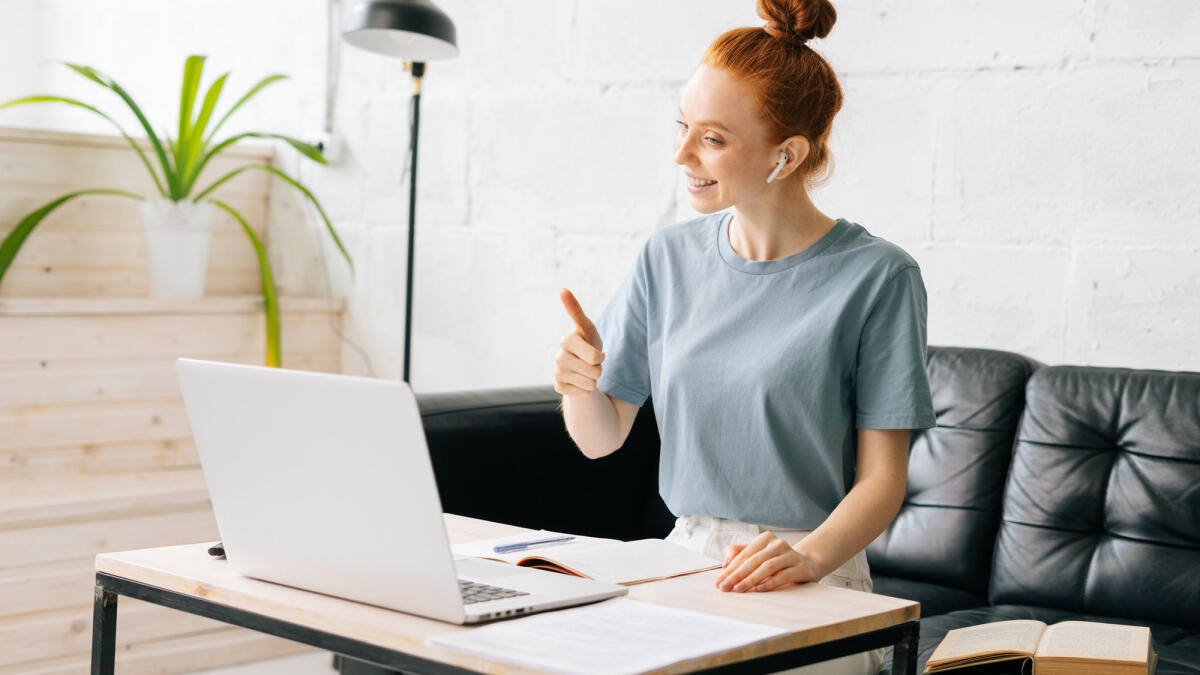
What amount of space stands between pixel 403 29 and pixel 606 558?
70.8 inches

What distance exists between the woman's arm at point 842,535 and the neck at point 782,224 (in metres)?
0.25

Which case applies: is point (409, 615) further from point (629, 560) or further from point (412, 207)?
point (412, 207)

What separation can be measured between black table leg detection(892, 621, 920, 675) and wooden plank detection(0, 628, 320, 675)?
223 centimetres

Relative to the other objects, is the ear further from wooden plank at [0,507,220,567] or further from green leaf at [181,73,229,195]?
green leaf at [181,73,229,195]

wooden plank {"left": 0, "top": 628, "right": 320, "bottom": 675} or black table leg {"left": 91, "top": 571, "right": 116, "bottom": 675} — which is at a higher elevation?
black table leg {"left": 91, "top": 571, "right": 116, "bottom": 675}

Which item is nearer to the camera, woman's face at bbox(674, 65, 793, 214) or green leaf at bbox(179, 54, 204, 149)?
woman's face at bbox(674, 65, 793, 214)

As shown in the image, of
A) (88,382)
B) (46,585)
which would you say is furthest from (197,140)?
(46,585)

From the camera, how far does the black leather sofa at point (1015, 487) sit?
196 centimetres

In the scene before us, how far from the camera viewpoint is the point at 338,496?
104 cm

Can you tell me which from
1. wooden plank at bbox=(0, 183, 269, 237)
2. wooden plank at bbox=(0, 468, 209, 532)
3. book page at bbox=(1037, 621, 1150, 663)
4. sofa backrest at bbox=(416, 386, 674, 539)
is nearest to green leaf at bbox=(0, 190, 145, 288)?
wooden plank at bbox=(0, 183, 269, 237)

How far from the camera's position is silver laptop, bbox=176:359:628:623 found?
0.98 meters

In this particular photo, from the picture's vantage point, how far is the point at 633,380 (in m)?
1.73

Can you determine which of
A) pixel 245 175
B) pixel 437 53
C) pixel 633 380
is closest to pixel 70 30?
pixel 245 175

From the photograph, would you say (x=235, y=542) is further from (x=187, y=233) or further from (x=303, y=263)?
(x=303, y=263)
